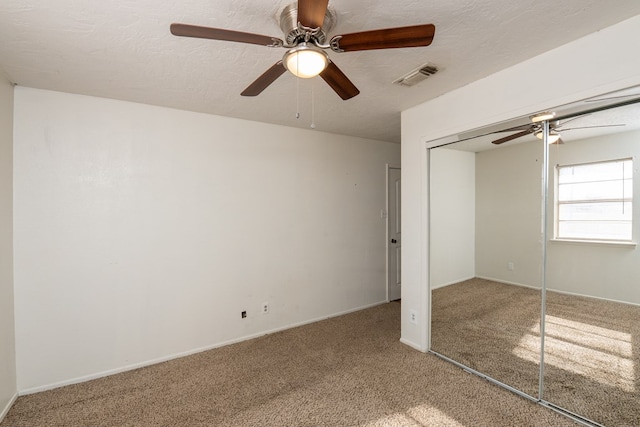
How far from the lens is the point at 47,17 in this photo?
149cm

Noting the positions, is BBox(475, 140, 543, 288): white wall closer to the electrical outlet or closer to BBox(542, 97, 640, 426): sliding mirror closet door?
BBox(542, 97, 640, 426): sliding mirror closet door

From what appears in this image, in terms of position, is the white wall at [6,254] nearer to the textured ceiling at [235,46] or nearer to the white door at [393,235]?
the textured ceiling at [235,46]

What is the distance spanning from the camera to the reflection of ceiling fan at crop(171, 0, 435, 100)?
3.95 ft

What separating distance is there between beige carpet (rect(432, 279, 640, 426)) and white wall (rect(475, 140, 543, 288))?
0.51 feet

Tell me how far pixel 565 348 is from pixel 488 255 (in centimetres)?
80

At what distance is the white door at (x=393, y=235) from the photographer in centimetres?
432

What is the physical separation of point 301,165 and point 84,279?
2370 millimetres

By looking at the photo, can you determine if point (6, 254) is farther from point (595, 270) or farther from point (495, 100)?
point (595, 270)

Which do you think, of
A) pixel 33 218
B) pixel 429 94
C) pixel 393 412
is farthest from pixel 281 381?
pixel 429 94

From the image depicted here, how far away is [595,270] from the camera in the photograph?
1.96 meters

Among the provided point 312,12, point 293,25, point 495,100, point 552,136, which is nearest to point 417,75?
point 495,100

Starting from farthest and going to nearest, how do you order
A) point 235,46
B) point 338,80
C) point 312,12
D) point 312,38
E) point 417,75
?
point 417,75 < point 235,46 < point 338,80 < point 312,38 < point 312,12

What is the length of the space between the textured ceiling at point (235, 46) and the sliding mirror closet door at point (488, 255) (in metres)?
0.66

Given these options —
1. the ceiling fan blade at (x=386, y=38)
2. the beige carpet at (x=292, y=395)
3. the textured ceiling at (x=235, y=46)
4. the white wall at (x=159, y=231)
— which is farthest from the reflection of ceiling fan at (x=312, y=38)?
the beige carpet at (x=292, y=395)
